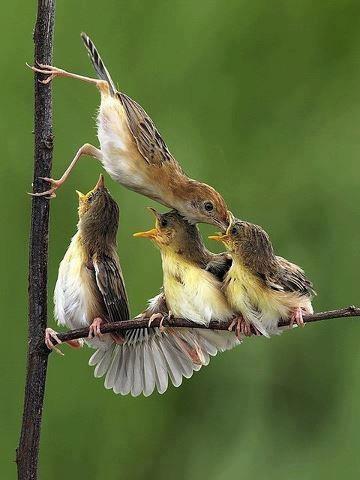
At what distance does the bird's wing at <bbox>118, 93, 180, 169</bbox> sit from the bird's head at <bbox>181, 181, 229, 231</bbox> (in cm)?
10

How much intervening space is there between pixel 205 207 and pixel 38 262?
0.29 meters

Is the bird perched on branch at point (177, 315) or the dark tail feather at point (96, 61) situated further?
the dark tail feather at point (96, 61)

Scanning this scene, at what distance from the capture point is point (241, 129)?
2.20 meters

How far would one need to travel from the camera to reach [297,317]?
1.19 meters

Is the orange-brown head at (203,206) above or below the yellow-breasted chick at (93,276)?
above

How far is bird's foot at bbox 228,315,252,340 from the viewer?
1.18 meters

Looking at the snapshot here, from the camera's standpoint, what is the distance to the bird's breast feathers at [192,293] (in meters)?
1.21

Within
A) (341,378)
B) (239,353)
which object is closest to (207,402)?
(239,353)

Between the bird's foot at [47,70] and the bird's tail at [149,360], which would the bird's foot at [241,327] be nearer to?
the bird's tail at [149,360]

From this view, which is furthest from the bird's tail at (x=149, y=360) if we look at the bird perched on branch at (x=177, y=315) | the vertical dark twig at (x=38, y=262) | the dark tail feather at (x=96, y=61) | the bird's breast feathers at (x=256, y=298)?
the dark tail feather at (x=96, y=61)

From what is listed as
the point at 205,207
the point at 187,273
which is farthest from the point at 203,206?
the point at 187,273

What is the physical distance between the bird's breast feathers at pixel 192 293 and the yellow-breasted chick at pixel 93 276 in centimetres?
9

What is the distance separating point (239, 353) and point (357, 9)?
2.83 feet

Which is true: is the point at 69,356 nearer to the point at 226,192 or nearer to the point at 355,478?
the point at 226,192
